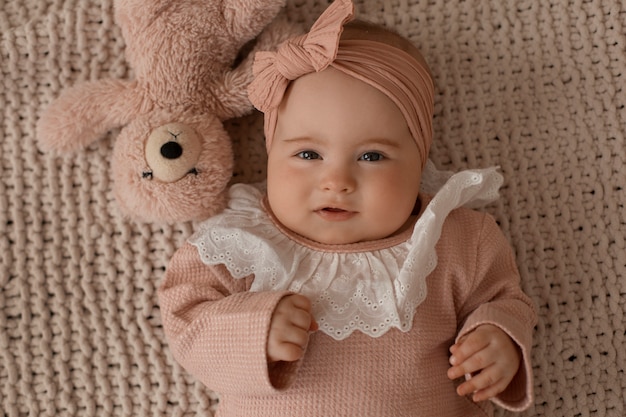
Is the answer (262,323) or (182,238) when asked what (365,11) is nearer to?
(182,238)

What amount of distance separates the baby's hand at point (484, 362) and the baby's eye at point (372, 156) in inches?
13.4

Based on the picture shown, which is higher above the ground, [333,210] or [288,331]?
[333,210]

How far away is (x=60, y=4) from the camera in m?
1.45

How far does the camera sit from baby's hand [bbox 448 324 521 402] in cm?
112

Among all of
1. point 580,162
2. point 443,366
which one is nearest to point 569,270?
point 580,162

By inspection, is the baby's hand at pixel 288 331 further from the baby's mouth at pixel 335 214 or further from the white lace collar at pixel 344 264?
the baby's mouth at pixel 335 214

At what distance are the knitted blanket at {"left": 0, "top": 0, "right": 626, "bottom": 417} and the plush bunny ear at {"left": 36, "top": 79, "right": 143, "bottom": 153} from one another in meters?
0.08

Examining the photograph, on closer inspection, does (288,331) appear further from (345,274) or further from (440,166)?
(440,166)

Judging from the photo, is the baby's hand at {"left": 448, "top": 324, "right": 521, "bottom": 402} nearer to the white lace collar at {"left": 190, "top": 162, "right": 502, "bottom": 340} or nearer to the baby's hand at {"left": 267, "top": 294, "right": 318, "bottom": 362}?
the white lace collar at {"left": 190, "top": 162, "right": 502, "bottom": 340}

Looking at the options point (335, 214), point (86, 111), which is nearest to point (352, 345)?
point (335, 214)

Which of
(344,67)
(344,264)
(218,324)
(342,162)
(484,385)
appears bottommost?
(484,385)

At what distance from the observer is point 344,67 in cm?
115

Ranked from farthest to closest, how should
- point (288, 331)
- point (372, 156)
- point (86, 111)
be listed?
point (86, 111)
point (372, 156)
point (288, 331)

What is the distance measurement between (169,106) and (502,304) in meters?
0.73
